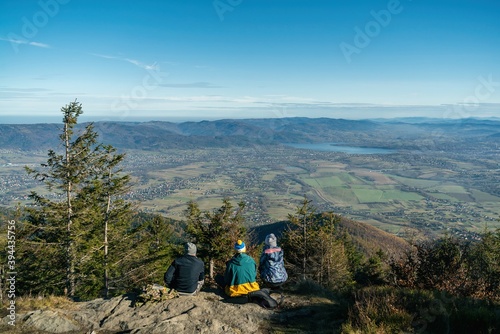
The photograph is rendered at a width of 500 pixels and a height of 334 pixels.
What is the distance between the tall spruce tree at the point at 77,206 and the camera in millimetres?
13805

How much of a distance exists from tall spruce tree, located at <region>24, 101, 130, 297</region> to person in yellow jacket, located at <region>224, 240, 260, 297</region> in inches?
357

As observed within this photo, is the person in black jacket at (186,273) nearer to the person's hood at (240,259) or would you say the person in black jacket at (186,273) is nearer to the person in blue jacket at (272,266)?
the person's hood at (240,259)

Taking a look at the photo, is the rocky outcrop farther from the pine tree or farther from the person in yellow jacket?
the pine tree

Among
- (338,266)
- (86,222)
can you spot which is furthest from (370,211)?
(86,222)

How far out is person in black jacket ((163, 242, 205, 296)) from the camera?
856cm

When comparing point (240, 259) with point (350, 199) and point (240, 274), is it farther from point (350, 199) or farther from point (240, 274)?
point (350, 199)

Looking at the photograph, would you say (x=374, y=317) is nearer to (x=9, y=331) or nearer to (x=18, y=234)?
(x=9, y=331)

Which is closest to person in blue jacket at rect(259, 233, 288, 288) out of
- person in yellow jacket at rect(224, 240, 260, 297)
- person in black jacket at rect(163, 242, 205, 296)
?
person in yellow jacket at rect(224, 240, 260, 297)

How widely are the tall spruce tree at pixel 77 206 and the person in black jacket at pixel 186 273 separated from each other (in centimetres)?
767

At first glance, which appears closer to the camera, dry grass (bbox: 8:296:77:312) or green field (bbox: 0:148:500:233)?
dry grass (bbox: 8:296:77:312)

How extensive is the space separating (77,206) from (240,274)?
1049 cm

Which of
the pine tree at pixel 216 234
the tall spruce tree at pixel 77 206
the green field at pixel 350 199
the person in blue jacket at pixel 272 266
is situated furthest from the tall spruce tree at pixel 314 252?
the green field at pixel 350 199

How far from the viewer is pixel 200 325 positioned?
289 inches

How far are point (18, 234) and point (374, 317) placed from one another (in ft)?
58.6
